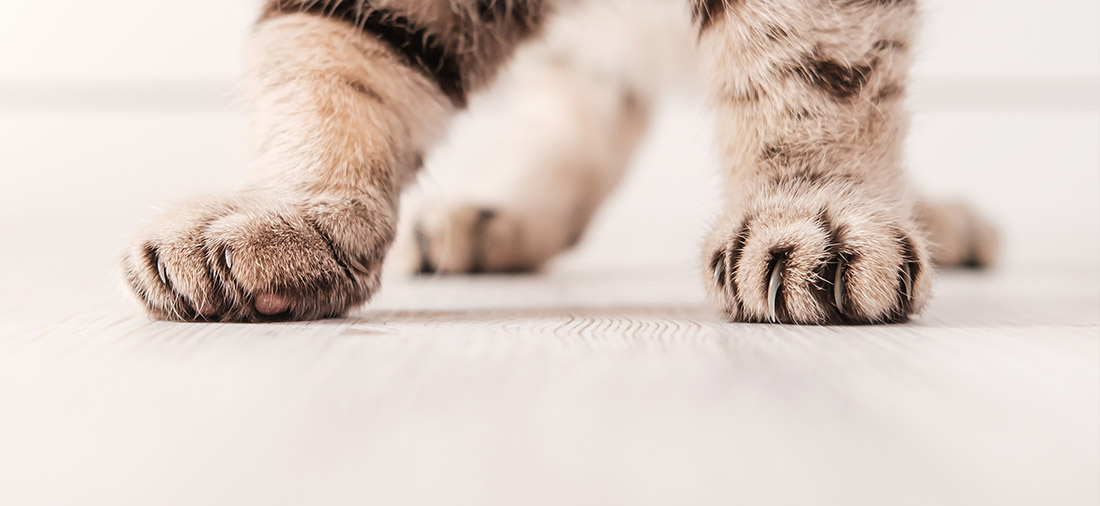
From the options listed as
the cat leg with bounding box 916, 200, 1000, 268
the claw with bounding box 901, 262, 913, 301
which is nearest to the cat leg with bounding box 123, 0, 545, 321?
the claw with bounding box 901, 262, 913, 301

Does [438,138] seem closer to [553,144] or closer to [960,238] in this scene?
[553,144]

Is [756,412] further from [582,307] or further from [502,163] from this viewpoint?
[502,163]

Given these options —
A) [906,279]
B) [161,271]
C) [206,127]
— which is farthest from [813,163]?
[206,127]

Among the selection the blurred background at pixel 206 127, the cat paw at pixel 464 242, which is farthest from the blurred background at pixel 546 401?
the blurred background at pixel 206 127

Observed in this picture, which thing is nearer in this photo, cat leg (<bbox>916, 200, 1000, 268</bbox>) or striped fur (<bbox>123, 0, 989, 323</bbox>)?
striped fur (<bbox>123, 0, 989, 323</bbox>)

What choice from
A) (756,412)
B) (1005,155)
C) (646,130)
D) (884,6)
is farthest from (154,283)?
(1005,155)

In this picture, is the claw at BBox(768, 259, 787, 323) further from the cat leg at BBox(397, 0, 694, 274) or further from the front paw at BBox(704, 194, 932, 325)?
the cat leg at BBox(397, 0, 694, 274)

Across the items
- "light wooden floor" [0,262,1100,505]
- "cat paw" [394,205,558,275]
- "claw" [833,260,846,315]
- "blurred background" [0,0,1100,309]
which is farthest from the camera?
"blurred background" [0,0,1100,309]
